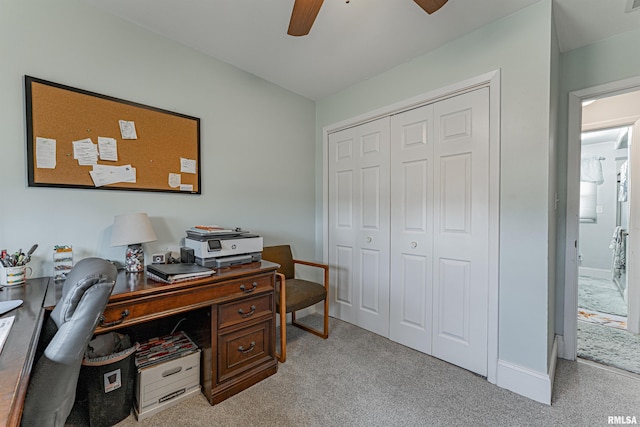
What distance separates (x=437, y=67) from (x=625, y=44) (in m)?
1.24

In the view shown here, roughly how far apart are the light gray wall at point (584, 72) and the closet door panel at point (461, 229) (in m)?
0.80

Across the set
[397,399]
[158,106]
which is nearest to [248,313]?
[397,399]

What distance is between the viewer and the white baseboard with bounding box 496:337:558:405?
164cm

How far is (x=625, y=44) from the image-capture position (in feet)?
6.24

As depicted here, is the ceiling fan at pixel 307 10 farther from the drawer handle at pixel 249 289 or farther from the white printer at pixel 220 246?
the drawer handle at pixel 249 289

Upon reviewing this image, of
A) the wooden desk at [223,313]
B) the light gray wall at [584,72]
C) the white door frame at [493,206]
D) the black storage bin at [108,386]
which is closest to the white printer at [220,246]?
the wooden desk at [223,313]

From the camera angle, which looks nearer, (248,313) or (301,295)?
(248,313)

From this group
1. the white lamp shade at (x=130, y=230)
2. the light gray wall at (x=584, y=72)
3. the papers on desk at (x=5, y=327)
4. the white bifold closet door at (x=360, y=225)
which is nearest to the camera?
the papers on desk at (x=5, y=327)

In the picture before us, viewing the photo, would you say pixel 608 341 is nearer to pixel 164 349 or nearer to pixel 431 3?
pixel 431 3

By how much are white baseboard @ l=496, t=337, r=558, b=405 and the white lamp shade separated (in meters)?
2.44

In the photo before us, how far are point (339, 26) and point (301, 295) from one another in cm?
203

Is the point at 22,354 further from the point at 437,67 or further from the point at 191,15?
the point at 437,67

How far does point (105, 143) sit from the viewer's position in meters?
1.74

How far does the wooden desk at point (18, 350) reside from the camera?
1.90ft
